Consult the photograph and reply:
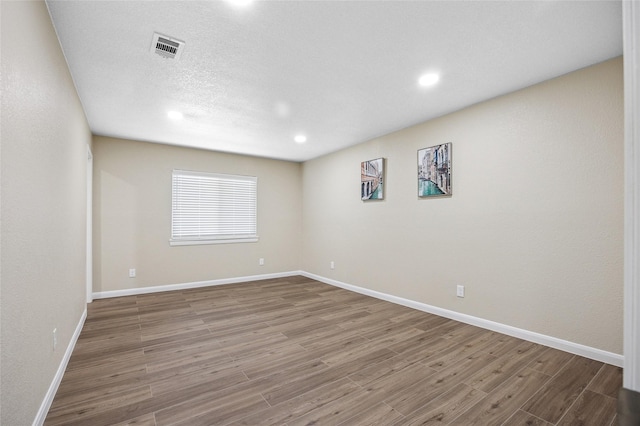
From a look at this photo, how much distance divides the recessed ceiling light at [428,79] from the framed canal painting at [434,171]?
99 cm

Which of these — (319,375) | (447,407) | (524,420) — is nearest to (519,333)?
(524,420)

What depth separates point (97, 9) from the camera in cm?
181

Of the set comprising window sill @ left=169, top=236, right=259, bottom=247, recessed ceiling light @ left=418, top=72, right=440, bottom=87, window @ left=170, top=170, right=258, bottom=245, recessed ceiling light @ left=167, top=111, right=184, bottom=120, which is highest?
recessed ceiling light @ left=418, top=72, right=440, bottom=87

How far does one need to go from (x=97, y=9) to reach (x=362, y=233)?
403 cm

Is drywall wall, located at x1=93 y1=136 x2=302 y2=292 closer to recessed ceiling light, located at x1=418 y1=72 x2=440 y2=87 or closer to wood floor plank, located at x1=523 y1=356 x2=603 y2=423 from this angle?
recessed ceiling light, located at x1=418 y1=72 x2=440 y2=87

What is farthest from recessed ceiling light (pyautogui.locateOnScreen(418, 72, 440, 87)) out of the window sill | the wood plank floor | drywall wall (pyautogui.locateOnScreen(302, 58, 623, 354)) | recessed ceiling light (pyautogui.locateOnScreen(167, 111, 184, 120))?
the window sill

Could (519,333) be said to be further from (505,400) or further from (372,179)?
(372,179)

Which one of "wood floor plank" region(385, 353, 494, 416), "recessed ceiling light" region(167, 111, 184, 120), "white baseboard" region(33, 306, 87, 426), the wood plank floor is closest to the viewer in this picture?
"white baseboard" region(33, 306, 87, 426)

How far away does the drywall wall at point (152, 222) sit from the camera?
443cm

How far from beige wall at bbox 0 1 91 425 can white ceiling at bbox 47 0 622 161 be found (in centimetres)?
48

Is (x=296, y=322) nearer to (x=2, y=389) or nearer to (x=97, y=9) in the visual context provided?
(x=2, y=389)

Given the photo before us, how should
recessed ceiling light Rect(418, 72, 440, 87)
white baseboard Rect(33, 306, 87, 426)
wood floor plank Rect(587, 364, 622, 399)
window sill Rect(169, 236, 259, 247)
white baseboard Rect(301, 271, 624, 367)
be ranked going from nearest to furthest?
white baseboard Rect(33, 306, 87, 426) → wood floor plank Rect(587, 364, 622, 399) → white baseboard Rect(301, 271, 624, 367) → recessed ceiling light Rect(418, 72, 440, 87) → window sill Rect(169, 236, 259, 247)

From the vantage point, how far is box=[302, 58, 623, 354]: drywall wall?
7.89 ft

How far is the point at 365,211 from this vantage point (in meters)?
4.78
